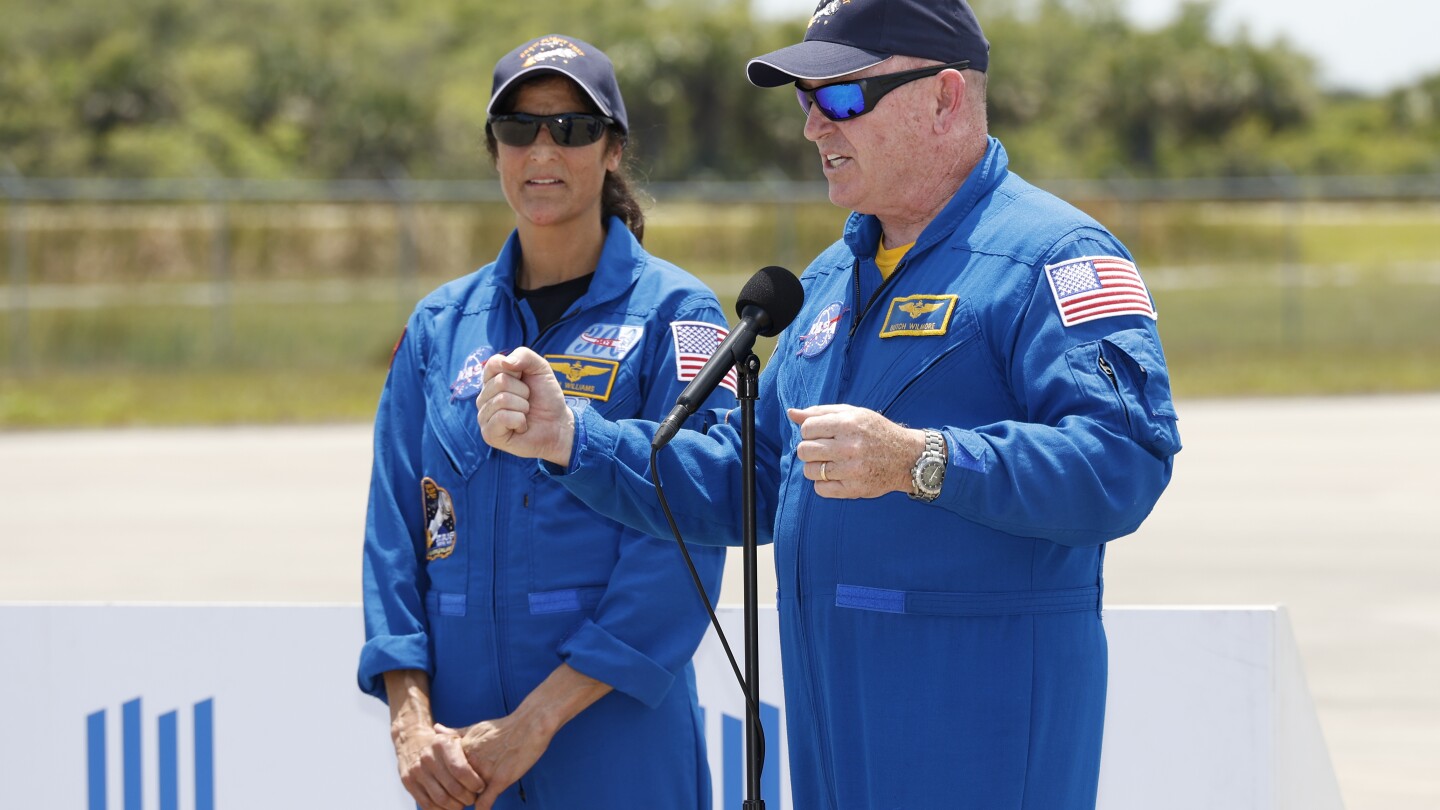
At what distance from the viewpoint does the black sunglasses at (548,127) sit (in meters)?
3.41

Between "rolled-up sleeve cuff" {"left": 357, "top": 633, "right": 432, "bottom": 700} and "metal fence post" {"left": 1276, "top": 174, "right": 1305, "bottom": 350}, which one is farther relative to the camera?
"metal fence post" {"left": 1276, "top": 174, "right": 1305, "bottom": 350}

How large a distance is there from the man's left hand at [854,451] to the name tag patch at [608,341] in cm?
104

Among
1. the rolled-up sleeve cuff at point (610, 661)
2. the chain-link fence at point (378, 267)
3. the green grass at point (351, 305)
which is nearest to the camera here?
the rolled-up sleeve cuff at point (610, 661)

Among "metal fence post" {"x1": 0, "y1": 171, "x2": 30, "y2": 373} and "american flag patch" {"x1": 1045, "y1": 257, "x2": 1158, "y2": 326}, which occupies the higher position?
"metal fence post" {"x1": 0, "y1": 171, "x2": 30, "y2": 373}

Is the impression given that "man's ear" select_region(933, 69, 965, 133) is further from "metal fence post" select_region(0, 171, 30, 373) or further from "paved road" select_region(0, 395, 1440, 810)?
"metal fence post" select_region(0, 171, 30, 373)

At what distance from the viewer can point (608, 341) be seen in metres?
3.30

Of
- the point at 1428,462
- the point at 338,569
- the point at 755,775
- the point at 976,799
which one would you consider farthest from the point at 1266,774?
the point at 1428,462

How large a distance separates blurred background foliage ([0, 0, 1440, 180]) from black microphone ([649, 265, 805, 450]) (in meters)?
37.6

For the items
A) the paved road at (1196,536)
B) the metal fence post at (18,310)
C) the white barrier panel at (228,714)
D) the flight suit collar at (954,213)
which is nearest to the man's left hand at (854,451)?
the flight suit collar at (954,213)

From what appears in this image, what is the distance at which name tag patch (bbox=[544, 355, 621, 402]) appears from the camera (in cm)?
325

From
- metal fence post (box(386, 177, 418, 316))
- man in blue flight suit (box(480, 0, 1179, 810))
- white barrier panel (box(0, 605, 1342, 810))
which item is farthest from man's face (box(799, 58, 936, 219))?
metal fence post (box(386, 177, 418, 316))

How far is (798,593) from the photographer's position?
274cm

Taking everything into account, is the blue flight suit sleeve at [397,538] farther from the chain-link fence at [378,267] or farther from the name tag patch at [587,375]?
the chain-link fence at [378,267]

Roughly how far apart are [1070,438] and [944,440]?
0.18 m
